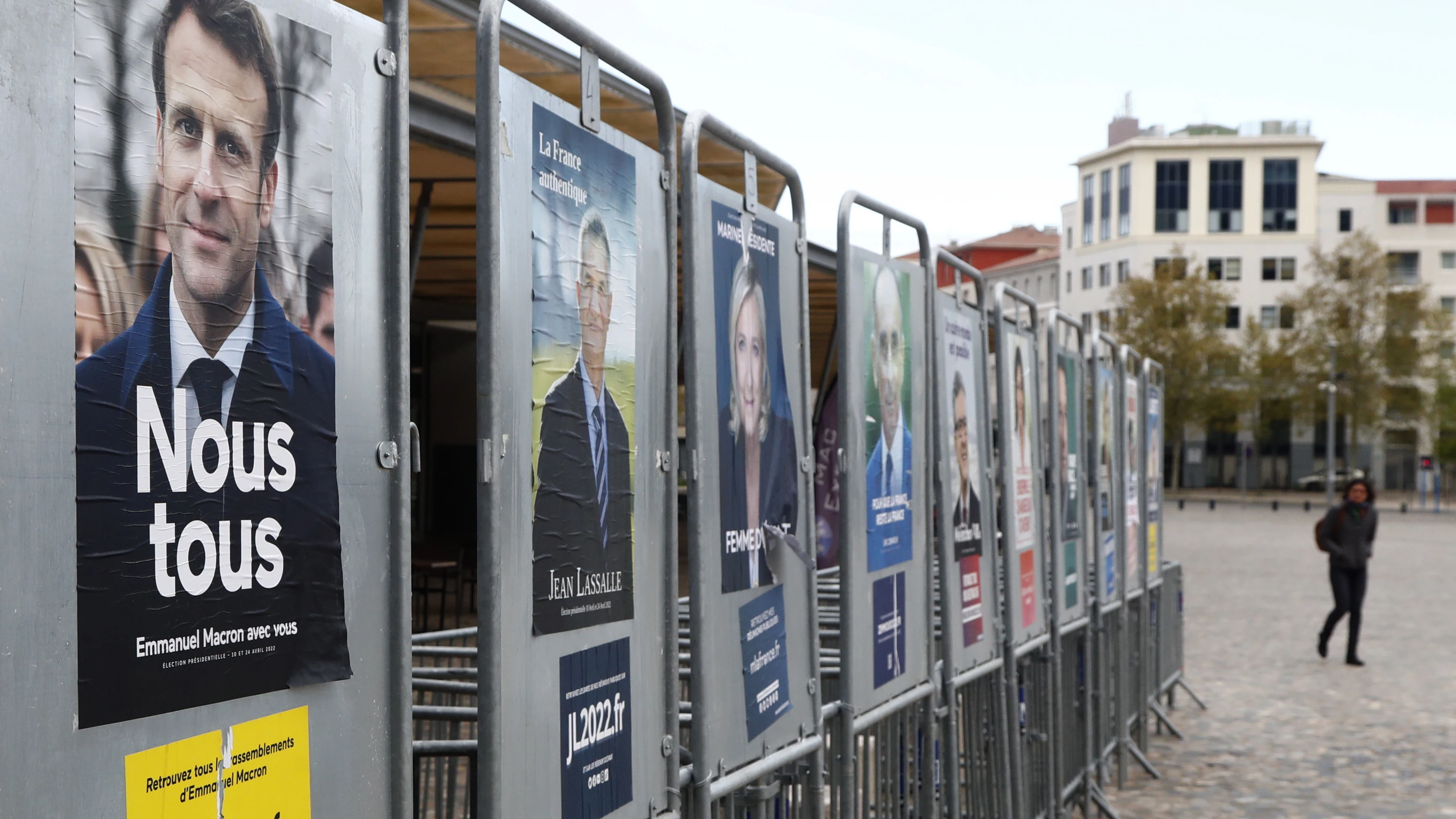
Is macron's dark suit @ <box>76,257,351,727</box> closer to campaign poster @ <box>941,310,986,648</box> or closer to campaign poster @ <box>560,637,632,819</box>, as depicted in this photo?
campaign poster @ <box>560,637,632,819</box>

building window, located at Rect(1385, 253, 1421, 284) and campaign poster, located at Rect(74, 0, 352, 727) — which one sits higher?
building window, located at Rect(1385, 253, 1421, 284)

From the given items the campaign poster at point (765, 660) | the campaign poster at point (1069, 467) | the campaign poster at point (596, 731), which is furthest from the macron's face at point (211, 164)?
the campaign poster at point (1069, 467)

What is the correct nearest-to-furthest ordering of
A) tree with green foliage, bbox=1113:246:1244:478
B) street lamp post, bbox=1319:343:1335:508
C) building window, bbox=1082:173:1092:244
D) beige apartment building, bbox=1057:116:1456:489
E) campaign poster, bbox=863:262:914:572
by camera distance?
1. campaign poster, bbox=863:262:914:572
2. street lamp post, bbox=1319:343:1335:508
3. tree with green foliage, bbox=1113:246:1244:478
4. beige apartment building, bbox=1057:116:1456:489
5. building window, bbox=1082:173:1092:244

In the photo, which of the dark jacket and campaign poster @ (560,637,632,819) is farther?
the dark jacket

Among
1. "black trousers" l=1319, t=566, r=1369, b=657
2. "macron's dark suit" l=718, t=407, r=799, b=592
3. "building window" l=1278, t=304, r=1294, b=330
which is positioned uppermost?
"building window" l=1278, t=304, r=1294, b=330

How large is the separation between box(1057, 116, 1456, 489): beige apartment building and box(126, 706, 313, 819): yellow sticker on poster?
7754 cm

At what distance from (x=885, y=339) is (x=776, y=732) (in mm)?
1429

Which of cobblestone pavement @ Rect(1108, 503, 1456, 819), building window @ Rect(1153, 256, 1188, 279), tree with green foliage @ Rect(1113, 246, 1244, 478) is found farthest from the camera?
building window @ Rect(1153, 256, 1188, 279)

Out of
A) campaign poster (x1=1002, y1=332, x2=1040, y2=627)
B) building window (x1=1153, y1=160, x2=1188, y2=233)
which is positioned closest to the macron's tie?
campaign poster (x1=1002, y1=332, x2=1040, y2=627)

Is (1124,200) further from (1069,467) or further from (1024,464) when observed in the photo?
(1024,464)

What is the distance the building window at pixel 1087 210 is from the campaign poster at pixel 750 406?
82.3 metres

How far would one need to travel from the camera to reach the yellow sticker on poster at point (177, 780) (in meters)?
1.71

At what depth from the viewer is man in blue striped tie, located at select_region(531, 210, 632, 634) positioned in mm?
2609

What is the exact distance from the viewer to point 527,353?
253 cm
